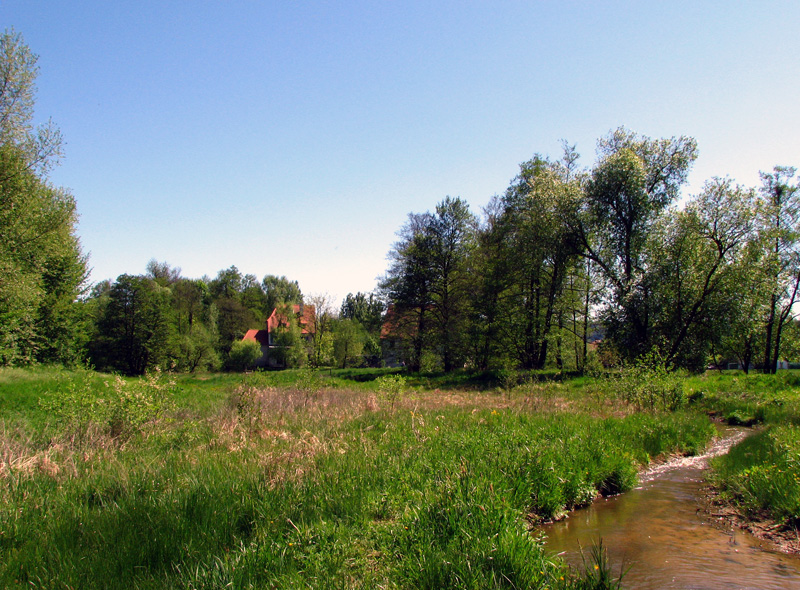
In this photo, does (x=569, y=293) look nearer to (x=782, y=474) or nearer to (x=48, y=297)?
(x=782, y=474)

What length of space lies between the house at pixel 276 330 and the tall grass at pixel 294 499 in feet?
140

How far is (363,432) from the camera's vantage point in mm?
9070

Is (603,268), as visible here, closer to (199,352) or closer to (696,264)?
(696,264)

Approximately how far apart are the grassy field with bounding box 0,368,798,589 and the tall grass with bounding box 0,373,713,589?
0.07 ft

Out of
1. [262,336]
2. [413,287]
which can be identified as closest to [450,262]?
[413,287]

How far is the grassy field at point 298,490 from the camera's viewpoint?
12.4 ft

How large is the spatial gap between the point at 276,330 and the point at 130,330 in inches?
715

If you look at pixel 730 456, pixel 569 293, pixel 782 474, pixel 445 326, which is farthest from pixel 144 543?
pixel 445 326

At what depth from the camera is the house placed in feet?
177

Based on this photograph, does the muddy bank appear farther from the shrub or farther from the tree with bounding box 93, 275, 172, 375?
the tree with bounding box 93, 275, 172, 375

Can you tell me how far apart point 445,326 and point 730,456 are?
1110 inches

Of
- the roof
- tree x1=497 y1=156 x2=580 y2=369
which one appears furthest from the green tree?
tree x1=497 y1=156 x2=580 y2=369

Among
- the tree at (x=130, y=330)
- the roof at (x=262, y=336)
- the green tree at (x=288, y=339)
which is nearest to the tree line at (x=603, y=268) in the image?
the green tree at (x=288, y=339)

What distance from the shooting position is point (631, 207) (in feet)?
81.5
